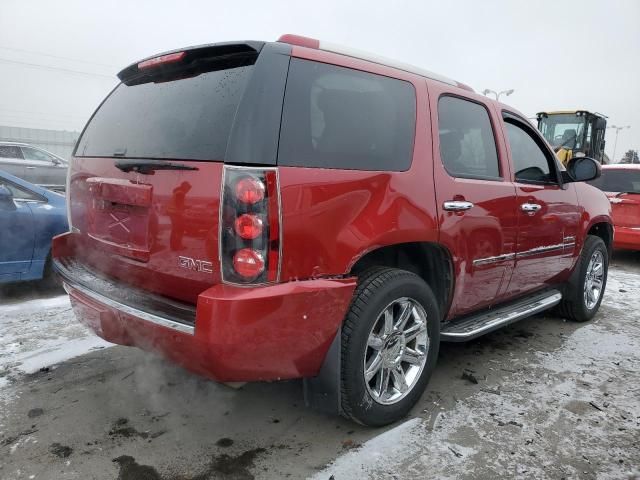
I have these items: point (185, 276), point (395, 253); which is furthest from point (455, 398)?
point (185, 276)

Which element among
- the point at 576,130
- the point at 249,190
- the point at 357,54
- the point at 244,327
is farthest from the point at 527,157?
the point at 576,130

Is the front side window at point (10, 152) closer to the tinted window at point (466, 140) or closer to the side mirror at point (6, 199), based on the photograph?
the side mirror at point (6, 199)

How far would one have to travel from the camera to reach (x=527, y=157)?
12.0 feet

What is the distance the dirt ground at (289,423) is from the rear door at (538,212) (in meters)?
0.67

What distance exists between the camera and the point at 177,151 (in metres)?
2.16

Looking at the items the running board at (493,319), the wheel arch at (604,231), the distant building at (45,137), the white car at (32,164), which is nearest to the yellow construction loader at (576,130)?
the wheel arch at (604,231)

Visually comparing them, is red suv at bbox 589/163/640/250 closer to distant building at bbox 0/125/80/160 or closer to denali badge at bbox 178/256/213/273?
denali badge at bbox 178/256/213/273

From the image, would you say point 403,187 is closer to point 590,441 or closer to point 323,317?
point 323,317

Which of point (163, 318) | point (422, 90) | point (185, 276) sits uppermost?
point (422, 90)

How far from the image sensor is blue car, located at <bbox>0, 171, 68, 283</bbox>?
442cm

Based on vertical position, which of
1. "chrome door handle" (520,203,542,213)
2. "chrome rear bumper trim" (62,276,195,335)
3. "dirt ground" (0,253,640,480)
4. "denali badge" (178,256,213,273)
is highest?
"chrome door handle" (520,203,542,213)

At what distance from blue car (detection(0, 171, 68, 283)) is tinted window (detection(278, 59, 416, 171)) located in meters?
3.60

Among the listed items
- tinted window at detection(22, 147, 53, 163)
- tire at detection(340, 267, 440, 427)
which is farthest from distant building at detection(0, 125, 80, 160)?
tire at detection(340, 267, 440, 427)

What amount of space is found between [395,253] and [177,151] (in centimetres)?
127
